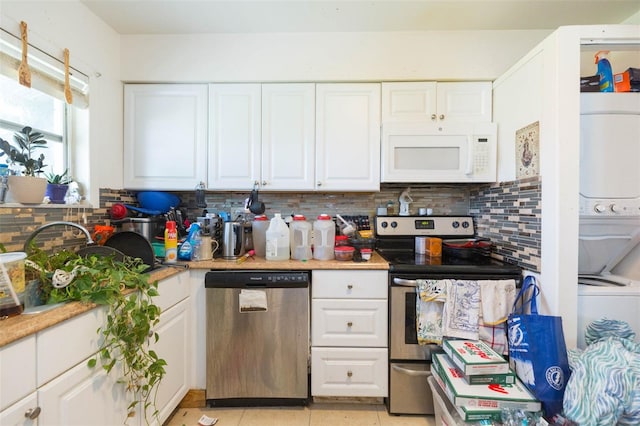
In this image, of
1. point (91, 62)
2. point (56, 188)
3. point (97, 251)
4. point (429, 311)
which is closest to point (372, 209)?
point (429, 311)

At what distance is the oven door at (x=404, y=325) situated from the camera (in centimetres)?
153

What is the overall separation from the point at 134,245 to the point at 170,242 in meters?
0.18

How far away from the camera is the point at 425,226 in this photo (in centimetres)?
204

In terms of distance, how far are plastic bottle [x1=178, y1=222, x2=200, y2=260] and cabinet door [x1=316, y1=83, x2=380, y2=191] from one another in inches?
35.3

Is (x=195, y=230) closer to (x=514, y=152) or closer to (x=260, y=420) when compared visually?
(x=260, y=420)

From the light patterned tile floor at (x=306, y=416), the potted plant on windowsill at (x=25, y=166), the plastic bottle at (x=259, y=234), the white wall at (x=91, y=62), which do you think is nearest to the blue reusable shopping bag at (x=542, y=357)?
the light patterned tile floor at (x=306, y=416)

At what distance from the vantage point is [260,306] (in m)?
1.53

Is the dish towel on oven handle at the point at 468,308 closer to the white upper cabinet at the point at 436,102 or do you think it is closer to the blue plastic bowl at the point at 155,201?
the white upper cabinet at the point at 436,102

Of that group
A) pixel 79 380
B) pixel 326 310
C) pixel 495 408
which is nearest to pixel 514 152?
pixel 495 408

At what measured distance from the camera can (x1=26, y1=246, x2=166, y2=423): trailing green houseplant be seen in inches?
38.9

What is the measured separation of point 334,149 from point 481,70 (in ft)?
3.80

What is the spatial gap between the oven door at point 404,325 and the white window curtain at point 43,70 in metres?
2.23

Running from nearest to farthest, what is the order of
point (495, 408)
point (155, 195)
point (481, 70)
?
point (495, 408)
point (481, 70)
point (155, 195)

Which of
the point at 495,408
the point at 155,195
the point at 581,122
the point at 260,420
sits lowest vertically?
the point at 260,420
